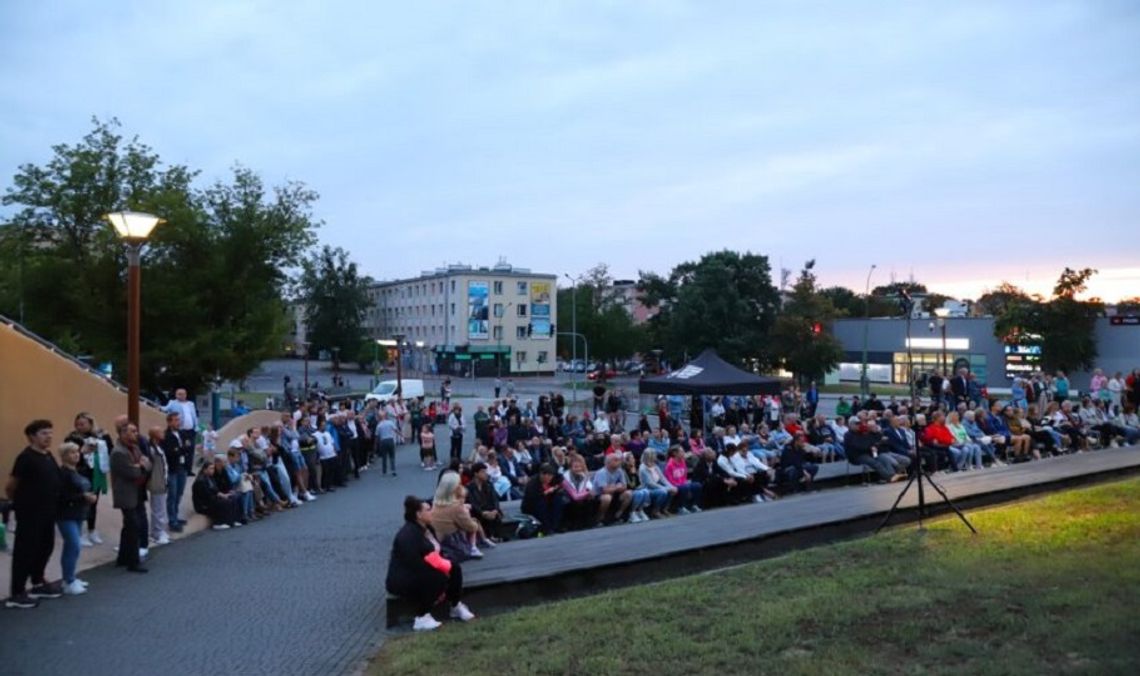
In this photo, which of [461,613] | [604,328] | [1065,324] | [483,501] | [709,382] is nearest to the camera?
[461,613]

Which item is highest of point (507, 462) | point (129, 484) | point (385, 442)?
point (129, 484)

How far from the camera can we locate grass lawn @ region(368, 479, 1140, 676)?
240 inches

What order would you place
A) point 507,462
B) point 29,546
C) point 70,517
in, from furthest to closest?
point 507,462 < point 70,517 < point 29,546

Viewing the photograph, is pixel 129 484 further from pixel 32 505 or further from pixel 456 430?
pixel 456 430

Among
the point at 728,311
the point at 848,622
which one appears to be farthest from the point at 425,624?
the point at 728,311

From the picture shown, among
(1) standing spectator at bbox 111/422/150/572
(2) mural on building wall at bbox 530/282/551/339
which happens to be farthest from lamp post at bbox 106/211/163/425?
(2) mural on building wall at bbox 530/282/551/339

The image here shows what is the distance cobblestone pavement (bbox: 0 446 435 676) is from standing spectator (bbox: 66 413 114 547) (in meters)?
0.92

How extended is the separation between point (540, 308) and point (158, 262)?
6882cm

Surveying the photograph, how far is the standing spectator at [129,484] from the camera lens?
33.2ft

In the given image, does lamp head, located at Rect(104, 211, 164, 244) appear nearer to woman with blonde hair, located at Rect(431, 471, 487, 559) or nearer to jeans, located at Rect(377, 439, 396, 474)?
woman with blonde hair, located at Rect(431, 471, 487, 559)

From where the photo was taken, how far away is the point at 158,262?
2944cm

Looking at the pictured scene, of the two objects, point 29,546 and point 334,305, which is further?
point 334,305

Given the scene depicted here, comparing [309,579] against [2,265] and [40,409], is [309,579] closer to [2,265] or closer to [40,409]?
[40,409]

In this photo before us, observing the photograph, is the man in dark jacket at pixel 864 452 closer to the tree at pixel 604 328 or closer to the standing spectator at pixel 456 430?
the standing spectator at pixel 456 430
